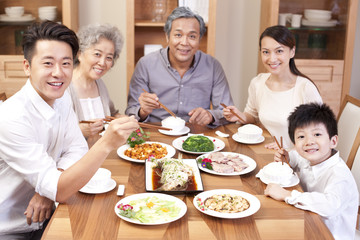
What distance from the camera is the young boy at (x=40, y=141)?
4.76 feet

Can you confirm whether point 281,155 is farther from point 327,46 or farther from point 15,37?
point 15,37

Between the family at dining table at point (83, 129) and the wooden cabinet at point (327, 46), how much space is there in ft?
4.15

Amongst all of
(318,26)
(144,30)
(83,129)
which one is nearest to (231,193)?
(83,129)

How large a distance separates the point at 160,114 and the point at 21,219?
1376mm

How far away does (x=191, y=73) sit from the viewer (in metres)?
2.89

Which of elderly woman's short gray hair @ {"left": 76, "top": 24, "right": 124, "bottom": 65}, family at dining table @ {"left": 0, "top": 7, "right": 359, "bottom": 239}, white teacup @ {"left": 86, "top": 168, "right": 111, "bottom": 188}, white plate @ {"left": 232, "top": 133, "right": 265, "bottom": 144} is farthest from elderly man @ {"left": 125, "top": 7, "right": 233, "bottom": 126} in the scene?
white teacup @ {"left": 86, "top": 168, "right": 111, "bottom": 188}

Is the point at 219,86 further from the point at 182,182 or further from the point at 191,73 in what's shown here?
the point at 182,182

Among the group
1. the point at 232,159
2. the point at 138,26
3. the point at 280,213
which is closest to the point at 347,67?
the point at 138,26

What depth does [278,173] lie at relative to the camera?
1.65 metres

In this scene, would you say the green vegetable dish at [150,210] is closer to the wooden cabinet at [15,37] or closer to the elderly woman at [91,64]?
the elderly woman at [91,64]

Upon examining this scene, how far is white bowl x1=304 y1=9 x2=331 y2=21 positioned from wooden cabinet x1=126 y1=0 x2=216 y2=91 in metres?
0.91

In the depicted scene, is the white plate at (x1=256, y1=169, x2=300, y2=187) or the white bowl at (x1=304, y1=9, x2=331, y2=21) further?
the white bowl at (x1=304, y1=9, x2=331, y2=21)

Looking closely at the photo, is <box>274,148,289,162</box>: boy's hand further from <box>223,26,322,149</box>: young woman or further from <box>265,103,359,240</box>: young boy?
<box>223,26,322,149</box>: young woman

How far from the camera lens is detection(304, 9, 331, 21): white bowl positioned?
379cm
